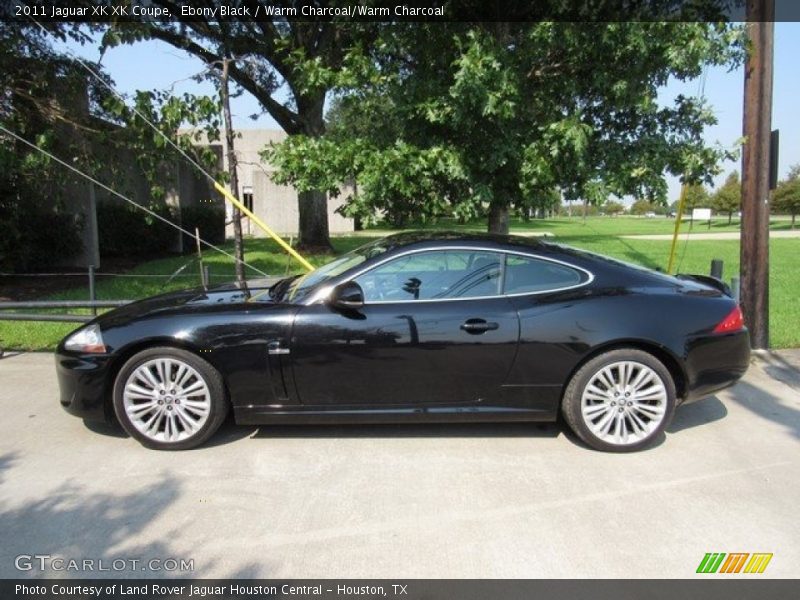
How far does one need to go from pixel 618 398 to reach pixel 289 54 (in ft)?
19.4

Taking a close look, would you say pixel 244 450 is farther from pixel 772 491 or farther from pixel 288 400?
pixel 772 491

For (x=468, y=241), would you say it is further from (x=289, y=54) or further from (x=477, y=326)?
(x=289, y=54)

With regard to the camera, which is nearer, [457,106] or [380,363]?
[380,363]

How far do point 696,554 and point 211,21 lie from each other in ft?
47.1

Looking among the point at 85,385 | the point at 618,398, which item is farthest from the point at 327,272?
the point at 618,398

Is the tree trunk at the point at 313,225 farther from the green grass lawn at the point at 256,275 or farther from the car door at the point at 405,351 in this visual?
the car door at the point at 405,351

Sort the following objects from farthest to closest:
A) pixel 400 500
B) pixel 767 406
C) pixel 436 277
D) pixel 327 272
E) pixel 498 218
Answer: pixel 498 218, pixel 767 406, pixel 327 272, pixel 436 277, pixel 400 500

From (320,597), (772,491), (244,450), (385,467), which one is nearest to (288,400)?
(244,450)

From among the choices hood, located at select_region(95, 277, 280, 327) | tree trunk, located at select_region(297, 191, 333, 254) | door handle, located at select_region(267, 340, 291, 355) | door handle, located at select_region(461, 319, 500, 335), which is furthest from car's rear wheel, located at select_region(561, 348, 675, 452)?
tree trunk, located at select_region(297, 191, 333, 254)

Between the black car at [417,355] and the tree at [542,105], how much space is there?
8.46ft

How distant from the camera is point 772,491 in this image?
3.53 metres

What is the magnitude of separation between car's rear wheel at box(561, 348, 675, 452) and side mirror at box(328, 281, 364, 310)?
4.98 feet

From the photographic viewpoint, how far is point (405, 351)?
389 centimetres

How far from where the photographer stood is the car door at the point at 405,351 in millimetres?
3898
